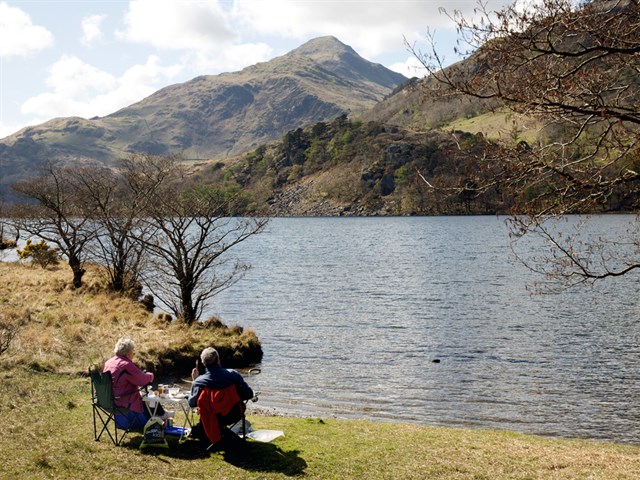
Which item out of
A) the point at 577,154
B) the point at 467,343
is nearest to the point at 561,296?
the point at 467,343

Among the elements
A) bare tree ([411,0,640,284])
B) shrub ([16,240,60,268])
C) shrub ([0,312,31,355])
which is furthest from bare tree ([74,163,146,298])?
bare tree ([411,0,640,284])

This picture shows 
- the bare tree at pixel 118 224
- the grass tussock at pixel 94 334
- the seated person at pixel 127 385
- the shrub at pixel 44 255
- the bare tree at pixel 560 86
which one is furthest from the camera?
the shrub at pixel 44 255

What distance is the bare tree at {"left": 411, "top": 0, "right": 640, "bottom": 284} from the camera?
361 inches

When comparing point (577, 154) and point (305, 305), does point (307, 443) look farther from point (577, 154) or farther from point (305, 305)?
point (305, 305)

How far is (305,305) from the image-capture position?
4600 centimetres

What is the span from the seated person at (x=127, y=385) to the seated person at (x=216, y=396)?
3.60 ft

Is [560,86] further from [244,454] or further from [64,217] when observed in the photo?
[64,217]

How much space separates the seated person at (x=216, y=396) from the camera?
1070cm

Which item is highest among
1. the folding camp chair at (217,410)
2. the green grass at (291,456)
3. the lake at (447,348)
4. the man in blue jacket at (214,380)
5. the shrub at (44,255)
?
the shrub at (44,255)

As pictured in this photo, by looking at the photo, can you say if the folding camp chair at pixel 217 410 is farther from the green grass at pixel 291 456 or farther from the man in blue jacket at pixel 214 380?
the green grass at pixel 291 456

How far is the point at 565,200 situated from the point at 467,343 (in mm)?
22854

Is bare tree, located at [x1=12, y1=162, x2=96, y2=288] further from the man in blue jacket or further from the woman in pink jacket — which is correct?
the man in blue jacket

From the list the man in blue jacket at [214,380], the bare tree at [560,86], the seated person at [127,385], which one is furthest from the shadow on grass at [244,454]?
the bare tree at [560,86]

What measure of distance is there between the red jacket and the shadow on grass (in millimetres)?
309
